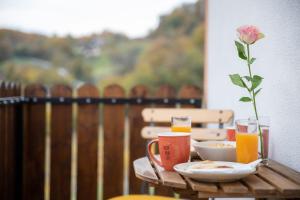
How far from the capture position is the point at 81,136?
3.59 metres

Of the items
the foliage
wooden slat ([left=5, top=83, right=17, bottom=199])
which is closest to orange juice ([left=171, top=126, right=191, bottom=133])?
wooden slat ([left=5, top=83, right=17, bottom=199])

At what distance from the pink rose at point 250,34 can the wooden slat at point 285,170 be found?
456mm

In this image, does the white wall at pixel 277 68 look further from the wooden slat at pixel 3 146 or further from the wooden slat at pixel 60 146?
the wooden slat at pixel 3 146

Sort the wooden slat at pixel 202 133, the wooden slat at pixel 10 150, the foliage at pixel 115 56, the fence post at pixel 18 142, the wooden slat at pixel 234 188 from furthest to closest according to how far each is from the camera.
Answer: the foliage at pixel 115 56
the fence post at pixel 18 142
the wooden slat at pixel 10 150
the wooden slat at pixel 202 133
the wooden slat at pixel 234 188

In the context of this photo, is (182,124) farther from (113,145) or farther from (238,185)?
(113,145)

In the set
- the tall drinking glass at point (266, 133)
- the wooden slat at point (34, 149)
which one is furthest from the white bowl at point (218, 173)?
the wooden slat at point (34, 149)

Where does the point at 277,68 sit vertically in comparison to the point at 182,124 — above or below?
above

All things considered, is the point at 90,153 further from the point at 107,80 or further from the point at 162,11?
the point at 162,11

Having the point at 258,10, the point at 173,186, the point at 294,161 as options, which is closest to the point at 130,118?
the point at 258,10

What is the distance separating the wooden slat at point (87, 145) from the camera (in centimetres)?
358

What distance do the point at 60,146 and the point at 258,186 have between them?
2550mm

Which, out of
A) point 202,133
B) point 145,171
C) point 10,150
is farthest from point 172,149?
point 10,150

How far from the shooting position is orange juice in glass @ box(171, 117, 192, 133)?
1.84 meters

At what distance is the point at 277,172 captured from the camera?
1.56 meters
